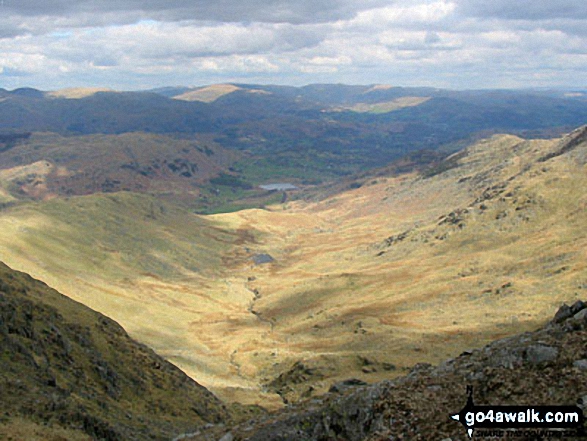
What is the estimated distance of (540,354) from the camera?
26.1 metres

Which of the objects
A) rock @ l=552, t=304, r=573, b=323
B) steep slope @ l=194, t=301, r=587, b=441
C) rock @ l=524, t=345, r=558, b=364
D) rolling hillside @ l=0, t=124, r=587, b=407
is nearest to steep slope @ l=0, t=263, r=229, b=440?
steep slope @ l=194, t=301, r=587, b=441

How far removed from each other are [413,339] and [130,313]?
74.9 meters

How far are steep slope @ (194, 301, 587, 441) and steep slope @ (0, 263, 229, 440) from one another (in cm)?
1760

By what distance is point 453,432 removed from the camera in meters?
22.9

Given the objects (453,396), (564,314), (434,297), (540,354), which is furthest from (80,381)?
(434,297)

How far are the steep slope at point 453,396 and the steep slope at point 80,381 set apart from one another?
57.7ft

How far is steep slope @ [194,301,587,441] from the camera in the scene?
23438mm

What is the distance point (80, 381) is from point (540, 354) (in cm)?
4848

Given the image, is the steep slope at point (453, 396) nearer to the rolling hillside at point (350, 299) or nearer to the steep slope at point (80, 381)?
the steep slope at point (80, 381)

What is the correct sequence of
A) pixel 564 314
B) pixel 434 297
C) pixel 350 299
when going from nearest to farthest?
pixel 564 314 < pixel 434 297 < pixel 350 299

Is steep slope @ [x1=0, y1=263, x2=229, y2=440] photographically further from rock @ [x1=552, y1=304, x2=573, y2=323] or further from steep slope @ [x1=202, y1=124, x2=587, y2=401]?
rock @ [x1=552, y1=304, x2=573, y2=323]

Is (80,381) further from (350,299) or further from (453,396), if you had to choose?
(350,299)

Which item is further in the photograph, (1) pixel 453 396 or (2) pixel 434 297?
(2) pixel 434 297

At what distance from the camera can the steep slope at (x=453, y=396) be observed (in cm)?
2344
